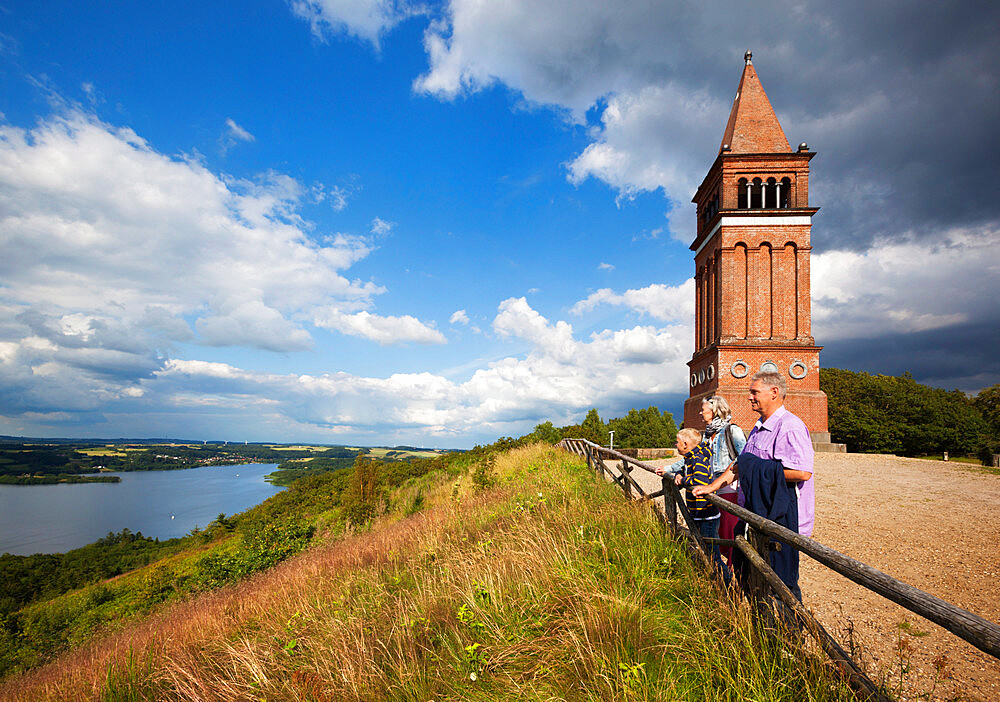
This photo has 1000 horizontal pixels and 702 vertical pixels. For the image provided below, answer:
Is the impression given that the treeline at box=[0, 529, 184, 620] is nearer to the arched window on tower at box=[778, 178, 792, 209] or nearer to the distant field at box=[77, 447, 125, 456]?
the arched window on tower at box=[778, 178, 792, 209]

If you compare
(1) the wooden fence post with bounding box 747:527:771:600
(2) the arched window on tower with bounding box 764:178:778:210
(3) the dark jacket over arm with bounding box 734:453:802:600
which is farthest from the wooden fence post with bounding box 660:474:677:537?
(2) the arched window on tower with bounding box 764:178:778:210

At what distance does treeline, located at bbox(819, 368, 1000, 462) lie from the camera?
3666 centimetres

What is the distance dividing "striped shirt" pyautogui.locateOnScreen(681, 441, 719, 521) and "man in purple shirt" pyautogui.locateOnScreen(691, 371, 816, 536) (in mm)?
655

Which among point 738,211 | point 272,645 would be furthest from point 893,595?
point 738,211

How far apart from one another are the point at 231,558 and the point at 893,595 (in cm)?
1977

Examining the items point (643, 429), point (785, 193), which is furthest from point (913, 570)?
point (643, 429)

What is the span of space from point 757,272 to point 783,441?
80.1 feet

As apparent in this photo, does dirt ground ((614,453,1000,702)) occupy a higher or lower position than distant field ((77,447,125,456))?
higher

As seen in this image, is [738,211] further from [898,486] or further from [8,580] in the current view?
[8,580]

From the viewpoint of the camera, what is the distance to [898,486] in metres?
12.2

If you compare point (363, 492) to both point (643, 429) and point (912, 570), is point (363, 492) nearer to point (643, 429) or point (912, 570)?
point (912, 570)

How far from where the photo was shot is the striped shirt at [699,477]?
3.87 m

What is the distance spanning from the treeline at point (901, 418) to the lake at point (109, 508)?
83.2m

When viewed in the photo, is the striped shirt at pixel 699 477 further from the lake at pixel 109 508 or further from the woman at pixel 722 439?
the lake at pixel 109 508
